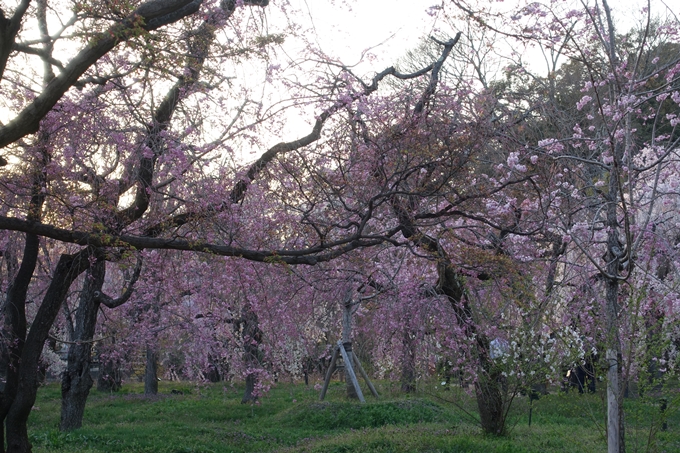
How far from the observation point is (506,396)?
995 cm

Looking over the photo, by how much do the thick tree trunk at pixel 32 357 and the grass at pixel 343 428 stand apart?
140cm

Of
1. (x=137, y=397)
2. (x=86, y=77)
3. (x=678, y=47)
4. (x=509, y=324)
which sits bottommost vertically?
(x=137, y=397)

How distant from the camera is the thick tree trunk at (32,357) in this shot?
324 inches

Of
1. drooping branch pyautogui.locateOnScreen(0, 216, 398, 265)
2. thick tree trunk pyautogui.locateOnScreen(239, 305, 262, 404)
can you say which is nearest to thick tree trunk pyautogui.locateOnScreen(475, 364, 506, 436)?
drooping branch pyautogui.locateOnScreen(0, 216, 398, 265)

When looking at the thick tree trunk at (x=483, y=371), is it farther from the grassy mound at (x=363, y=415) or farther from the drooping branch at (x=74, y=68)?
the drooping branch at (x=74, y=68)

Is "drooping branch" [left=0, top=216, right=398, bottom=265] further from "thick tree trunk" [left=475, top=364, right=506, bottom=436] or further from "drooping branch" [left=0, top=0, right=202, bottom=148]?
"thick tree trunk" [left=475, top=364, right=506, bottom=436]

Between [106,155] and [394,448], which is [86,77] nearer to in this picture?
[106,155]

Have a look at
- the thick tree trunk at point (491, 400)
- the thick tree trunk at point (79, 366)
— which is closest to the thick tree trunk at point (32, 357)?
the thick tree trunk at point (79, 366)

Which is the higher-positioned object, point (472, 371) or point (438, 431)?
point (472, 371)

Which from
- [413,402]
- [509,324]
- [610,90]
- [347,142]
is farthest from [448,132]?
[413,402]

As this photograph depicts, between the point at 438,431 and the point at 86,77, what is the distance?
7.65 meters

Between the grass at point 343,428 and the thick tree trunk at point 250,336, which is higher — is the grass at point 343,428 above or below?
below

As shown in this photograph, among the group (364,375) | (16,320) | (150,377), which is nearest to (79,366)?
(16,320)

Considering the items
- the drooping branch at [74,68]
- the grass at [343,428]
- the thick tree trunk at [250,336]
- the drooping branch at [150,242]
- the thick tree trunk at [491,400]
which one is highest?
the drooping branch at [74,68]
